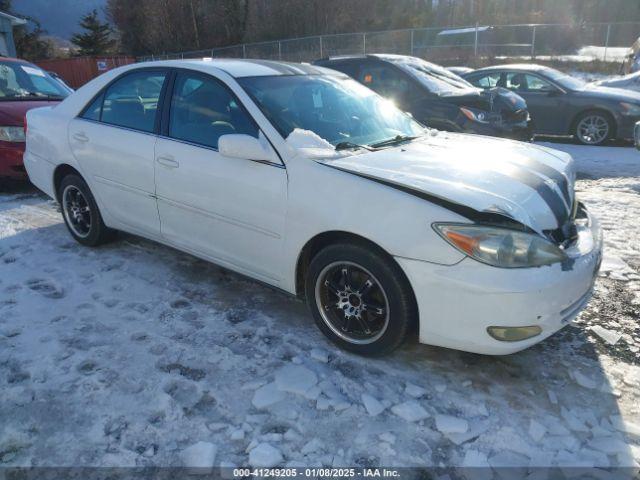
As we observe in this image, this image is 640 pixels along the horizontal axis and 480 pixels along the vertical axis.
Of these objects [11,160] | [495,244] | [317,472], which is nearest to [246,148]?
[495,244]

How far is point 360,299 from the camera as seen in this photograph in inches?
114

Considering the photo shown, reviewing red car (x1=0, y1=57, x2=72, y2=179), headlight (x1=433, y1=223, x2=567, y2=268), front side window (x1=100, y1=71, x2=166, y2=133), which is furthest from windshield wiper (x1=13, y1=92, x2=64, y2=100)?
headlight (x1=433, y1=223, x2=567, y2=268)

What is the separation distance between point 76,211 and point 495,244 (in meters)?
3.81

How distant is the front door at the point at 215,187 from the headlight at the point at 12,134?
12.1 ft

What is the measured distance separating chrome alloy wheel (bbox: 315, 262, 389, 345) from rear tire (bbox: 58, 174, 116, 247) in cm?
246

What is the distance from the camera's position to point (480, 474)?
7.11 ft

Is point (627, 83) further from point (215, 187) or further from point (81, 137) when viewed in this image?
point (81, 137)

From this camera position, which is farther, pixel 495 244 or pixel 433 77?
pixel 433 77

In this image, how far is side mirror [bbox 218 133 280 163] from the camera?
3.03 meters

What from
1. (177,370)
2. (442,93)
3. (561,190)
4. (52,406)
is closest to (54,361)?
(52,406)

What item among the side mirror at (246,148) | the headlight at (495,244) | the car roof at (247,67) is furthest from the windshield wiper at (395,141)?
the headlight at (495,244)

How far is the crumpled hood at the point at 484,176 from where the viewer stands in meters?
2.64

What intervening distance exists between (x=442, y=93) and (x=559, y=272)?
5286mm

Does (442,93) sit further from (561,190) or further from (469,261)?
(469,261)
